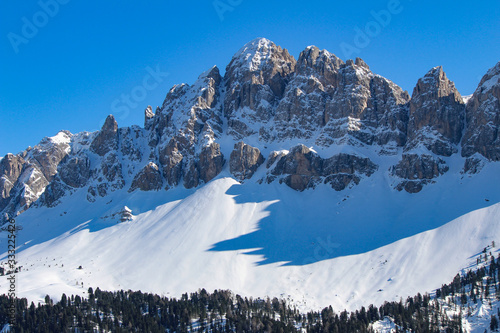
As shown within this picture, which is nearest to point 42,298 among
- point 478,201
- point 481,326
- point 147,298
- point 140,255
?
point 147,298

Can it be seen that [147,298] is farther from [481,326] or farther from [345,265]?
[481,326]

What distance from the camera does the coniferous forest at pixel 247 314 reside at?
12988cm

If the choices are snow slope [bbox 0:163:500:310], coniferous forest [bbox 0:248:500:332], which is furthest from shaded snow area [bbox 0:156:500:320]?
coniferous forest [bbox 0:248:500:332]

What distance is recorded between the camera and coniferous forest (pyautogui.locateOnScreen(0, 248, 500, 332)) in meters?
130

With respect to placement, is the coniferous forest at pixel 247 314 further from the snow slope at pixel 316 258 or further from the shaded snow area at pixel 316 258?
the snow slope at pixel 316 258

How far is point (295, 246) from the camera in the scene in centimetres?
18475

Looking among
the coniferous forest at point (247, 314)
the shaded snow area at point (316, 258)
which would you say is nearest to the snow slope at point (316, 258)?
the shaded snow area at point (316, 258)

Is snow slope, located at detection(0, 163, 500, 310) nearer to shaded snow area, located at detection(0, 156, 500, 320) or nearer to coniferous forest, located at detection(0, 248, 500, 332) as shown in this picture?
shaded snow area, located at detection(0, 156, 500, 320)

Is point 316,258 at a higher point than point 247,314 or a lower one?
higher

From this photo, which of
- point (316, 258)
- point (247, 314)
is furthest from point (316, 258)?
point (247, 314)

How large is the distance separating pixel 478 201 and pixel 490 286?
164 ft

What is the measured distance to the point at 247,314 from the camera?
141m

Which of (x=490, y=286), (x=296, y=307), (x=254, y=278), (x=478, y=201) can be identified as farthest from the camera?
(x=478, y=201)

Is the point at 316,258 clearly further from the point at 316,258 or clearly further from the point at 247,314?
the point at 247,314
